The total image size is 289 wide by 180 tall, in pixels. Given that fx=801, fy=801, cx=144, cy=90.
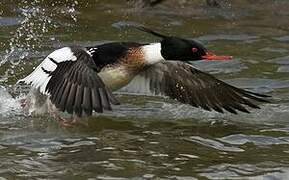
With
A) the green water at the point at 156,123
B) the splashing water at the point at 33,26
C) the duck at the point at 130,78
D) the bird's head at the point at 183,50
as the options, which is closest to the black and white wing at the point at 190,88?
the duck at the point at 130,78

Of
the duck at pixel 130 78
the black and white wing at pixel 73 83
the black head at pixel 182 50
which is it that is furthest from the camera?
the black head at pixel 182 50

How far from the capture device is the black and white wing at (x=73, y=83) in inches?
257

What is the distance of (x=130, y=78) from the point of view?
7.73 m

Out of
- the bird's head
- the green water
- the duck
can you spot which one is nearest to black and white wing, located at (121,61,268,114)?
the duck

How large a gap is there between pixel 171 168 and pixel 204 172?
269mm

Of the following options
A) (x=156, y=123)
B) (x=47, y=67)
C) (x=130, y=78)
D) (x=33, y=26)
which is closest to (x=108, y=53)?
(x=130, y=78)

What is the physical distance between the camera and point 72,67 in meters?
6.98

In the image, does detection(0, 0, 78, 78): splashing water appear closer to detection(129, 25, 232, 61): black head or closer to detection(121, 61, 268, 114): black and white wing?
detection(121, 61, 268, 114): black and white wing

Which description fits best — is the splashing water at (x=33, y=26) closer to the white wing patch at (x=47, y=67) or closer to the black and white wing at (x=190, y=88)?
the black and white wing at (x=190, y=88)

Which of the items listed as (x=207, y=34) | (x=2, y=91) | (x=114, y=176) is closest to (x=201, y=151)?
(x=114, y=176)

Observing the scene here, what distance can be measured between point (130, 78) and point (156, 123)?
0.51 metres

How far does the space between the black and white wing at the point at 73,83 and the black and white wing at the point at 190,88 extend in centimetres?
108

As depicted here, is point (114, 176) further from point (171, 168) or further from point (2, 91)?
point (2, 91)

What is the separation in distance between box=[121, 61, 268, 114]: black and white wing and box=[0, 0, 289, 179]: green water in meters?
0.14
